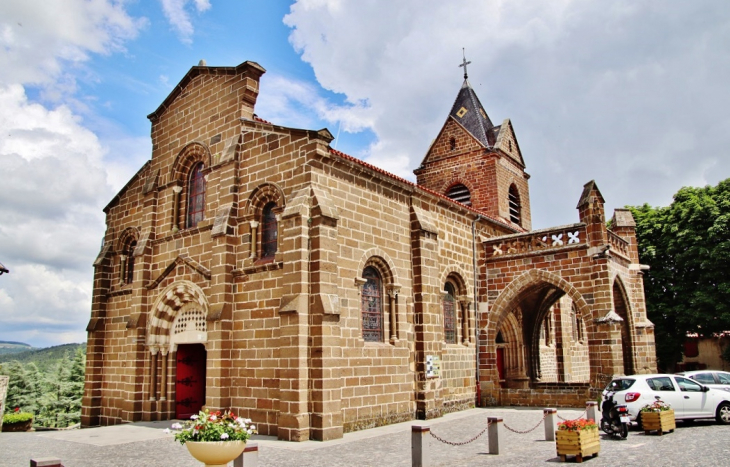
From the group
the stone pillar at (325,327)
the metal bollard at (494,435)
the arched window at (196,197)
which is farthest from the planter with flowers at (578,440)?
the arched window at (196,197)

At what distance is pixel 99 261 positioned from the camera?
1969 centimetres

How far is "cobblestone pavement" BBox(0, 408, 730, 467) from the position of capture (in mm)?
10125

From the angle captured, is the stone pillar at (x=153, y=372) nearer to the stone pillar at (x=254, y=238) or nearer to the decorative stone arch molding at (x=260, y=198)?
the stone pillar at (x=254, y=238)

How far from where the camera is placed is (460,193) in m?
27.5

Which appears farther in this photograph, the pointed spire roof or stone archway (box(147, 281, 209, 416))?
the pointed spire roof

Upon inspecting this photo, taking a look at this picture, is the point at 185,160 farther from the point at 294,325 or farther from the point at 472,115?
the point at 472,115

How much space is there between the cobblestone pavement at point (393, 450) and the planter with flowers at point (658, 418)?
17 cm

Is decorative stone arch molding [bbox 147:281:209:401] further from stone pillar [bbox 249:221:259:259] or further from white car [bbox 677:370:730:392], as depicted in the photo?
white car [bbox 677:370:730:392]

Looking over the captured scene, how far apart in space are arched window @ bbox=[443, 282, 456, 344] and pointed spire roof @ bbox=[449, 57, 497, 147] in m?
10.2

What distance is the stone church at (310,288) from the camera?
1345cm

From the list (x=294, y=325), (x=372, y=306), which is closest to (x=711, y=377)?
(x=372, y=306)

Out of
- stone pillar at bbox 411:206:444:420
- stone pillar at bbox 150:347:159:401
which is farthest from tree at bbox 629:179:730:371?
stone pillar at bbox 150:347:159:401

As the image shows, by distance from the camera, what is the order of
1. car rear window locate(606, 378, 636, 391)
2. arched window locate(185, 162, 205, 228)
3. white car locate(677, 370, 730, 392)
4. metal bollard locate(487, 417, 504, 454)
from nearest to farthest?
metal bollard locate(487, 417, 504, 454) → car rear window locate(606, 378, 636, 391) → white car locate(677, 370, 730, 392) → arched window locate(185, 162, 205, 228)

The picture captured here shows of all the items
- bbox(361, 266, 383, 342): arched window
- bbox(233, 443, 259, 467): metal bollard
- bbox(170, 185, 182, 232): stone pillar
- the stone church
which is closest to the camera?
bbox(233, 443, 259, 467): metal bollard
